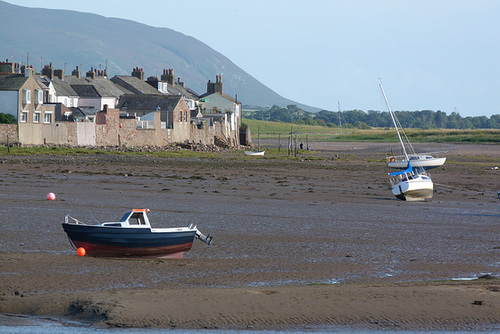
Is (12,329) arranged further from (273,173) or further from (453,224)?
(273,173)

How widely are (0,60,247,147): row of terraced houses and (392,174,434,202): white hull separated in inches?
1336

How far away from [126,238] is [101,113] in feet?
174

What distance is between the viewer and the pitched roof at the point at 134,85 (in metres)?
92.8

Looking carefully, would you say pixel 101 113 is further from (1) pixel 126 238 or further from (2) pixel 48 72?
(1) pixel 126 238

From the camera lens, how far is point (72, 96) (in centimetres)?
7856

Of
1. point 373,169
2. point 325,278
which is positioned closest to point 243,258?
point 325,278

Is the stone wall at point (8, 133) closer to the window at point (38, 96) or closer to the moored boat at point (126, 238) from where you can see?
the window at point (38, 96)

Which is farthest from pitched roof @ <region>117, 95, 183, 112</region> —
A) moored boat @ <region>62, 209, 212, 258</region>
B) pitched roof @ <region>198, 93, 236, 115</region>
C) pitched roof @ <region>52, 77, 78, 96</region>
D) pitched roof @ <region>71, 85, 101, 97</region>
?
moored boat @ <region>62, 209, 212, 258</region>

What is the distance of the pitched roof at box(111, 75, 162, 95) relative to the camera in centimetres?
9275

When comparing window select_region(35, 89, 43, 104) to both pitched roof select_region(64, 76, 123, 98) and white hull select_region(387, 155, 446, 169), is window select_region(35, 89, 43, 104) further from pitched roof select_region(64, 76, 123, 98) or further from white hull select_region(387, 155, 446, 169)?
white hull select_region(387, 155, 446, 169)

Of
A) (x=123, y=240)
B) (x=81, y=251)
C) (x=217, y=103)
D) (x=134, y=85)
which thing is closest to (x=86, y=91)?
(x=134, y=85)

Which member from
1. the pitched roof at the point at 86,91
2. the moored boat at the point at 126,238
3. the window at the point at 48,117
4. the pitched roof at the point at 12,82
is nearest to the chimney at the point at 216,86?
the pitched roof at the point at 86,91

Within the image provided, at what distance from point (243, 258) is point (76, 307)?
5.48m

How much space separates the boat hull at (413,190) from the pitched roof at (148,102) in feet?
155
